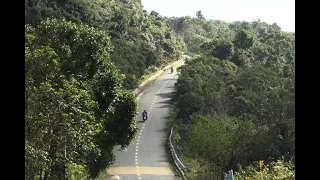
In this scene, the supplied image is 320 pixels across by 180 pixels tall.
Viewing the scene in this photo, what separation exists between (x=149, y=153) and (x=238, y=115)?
19.0 ft

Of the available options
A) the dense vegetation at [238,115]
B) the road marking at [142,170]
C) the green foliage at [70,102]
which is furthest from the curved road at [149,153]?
the green foliage at [70,102]

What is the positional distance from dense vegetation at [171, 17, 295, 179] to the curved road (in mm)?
1141

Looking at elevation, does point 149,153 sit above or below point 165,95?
below

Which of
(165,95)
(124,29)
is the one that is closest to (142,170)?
(165,95)

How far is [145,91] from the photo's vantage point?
135 ft

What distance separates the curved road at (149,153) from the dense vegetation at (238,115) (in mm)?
1141

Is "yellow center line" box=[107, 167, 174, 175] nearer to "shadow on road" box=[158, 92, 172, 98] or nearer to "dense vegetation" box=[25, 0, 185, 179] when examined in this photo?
"dense vegetation" box=[25, 0, 185, 179]

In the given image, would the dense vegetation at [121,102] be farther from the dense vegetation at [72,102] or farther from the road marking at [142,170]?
the road marking at [142,170]

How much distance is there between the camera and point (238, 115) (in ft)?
81.3

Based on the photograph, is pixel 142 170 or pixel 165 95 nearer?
pixel 142 170

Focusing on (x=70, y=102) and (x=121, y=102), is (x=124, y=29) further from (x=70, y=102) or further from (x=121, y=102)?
(x=70, y=102)

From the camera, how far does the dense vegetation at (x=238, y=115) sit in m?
17.9
